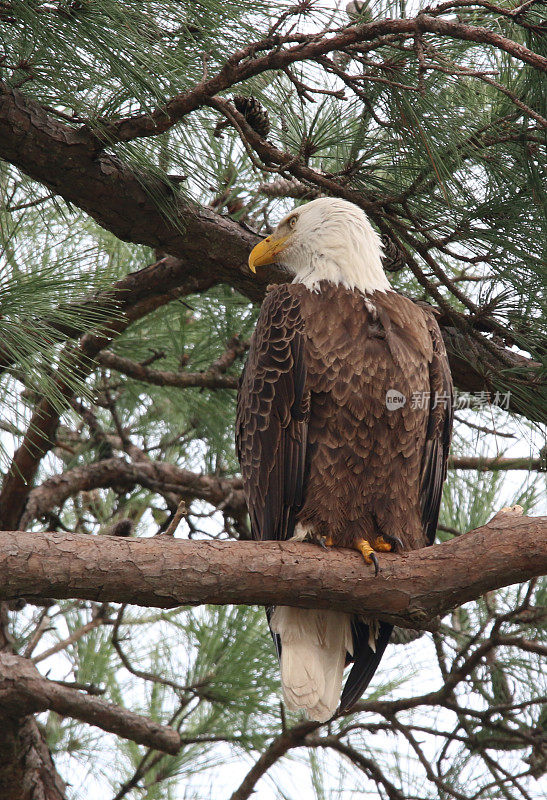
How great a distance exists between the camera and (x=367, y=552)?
2.38 metres

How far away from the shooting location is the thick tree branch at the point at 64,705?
2947mm

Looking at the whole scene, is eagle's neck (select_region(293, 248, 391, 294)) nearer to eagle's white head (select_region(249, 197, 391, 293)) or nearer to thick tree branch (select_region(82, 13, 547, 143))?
eagle's white head (select_region(249, 197, 391, 293))

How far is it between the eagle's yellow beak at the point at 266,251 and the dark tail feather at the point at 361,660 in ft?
4.05

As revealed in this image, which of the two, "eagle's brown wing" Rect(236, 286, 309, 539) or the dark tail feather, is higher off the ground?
"eagle's brown wing" Rect(236, 286, 309, 539)

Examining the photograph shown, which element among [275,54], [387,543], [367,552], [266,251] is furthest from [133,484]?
[275,54]

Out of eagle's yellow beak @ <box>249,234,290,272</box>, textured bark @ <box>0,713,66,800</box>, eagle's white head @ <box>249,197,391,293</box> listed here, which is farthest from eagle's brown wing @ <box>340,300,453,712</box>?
textured bark @ <box>0,713,66,800</box>

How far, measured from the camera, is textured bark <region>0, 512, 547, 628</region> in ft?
6.31

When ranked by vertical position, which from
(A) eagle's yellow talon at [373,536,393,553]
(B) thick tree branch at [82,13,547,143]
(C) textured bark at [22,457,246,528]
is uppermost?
(B) thick tree branch at [82,13,547,143]

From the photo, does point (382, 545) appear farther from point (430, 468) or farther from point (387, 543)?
point (430, 468)

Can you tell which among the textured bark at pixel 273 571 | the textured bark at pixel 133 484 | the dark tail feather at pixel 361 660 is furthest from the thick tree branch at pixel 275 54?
the textured bark at pixel 133 484

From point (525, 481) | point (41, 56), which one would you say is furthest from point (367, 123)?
point (525, 481)

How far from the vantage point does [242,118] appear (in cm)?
240

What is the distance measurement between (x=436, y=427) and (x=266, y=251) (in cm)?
83

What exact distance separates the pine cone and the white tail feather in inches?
56.5
